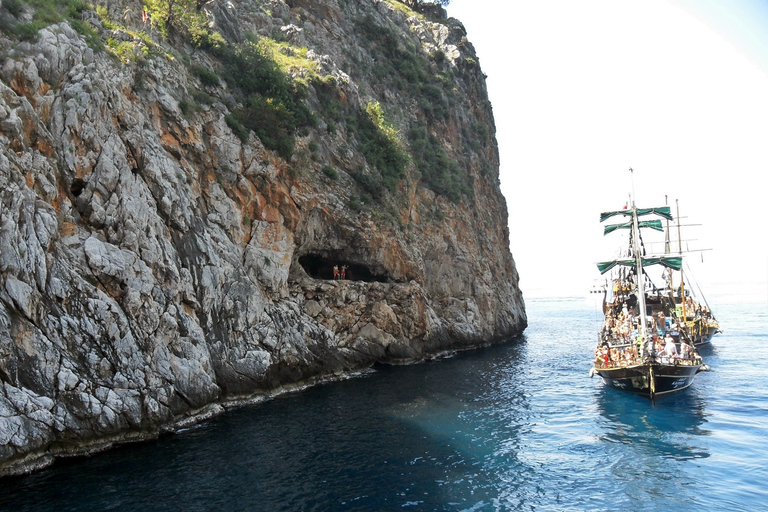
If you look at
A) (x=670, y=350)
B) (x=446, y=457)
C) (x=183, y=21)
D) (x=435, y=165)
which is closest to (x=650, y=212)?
(x=670, y=350)

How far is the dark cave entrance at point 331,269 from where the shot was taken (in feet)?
125

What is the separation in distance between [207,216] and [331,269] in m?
13.2

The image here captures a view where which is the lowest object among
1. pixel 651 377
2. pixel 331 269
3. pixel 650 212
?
pixel 651 377

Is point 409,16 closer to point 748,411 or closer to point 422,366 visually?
point 422,366

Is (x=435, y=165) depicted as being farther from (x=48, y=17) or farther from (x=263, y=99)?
(x=48, y=17)

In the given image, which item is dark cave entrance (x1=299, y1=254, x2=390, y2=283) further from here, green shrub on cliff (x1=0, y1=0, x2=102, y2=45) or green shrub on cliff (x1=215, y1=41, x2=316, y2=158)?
green shrub on cliff (x1=0, y1=0, x2=102, y2=45)

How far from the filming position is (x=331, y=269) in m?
38.4

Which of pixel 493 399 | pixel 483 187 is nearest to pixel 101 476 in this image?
pixel 493 399

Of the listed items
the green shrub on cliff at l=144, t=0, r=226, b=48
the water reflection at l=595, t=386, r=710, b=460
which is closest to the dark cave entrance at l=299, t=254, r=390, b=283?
the green shrub on cliff at l=144, t=0, r=226, b=48

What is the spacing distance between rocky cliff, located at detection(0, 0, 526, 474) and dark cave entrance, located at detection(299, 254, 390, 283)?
0.18 metres

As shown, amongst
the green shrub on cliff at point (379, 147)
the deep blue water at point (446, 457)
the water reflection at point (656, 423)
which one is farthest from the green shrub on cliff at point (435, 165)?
the water reflection at point (656, 423)

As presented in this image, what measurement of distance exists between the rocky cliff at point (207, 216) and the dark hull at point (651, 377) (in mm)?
16809

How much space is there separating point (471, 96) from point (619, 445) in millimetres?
52352

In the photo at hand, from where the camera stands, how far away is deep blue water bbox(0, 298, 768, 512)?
14.9m
